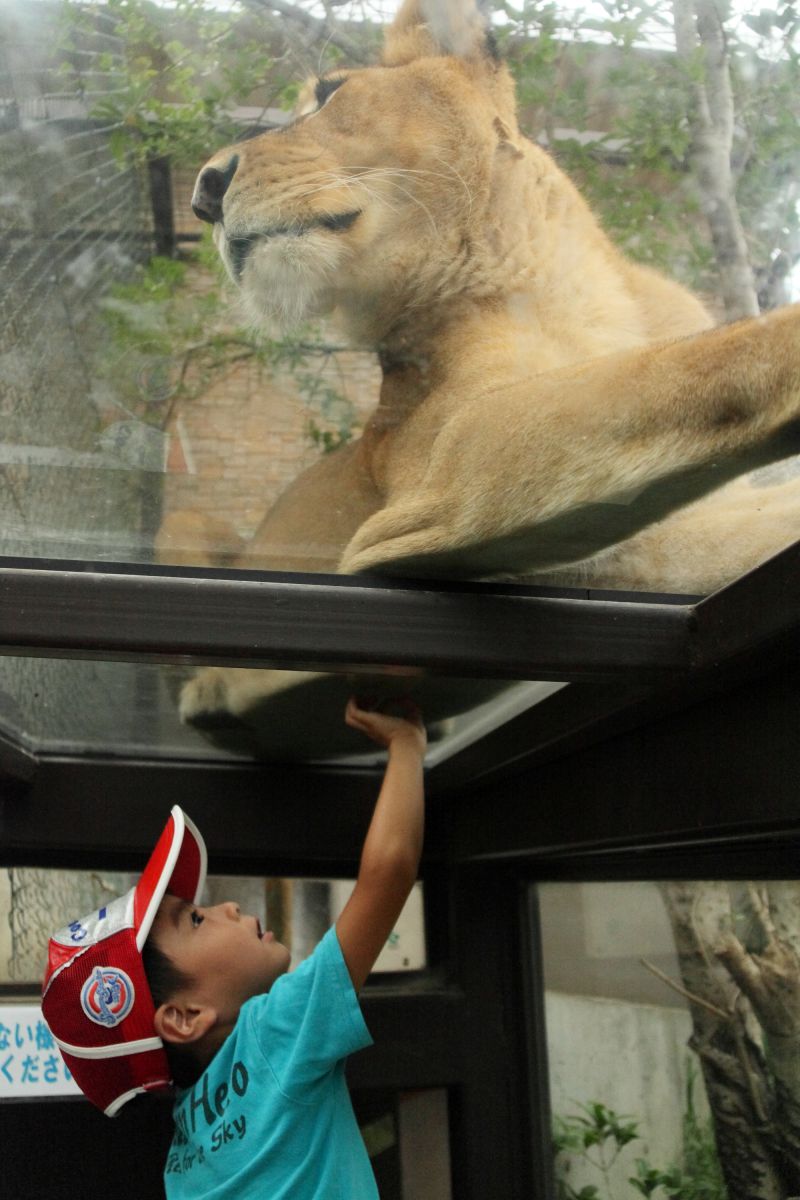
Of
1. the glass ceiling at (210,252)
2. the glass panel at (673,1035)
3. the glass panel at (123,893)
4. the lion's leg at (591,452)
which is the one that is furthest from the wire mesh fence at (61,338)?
the glass panel at (123,893)

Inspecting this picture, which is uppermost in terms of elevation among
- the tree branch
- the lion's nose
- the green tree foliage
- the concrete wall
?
the tree branch

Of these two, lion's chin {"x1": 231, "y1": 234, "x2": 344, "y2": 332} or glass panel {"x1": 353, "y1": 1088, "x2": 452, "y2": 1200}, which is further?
glass panel {"x1": 353, "y1": 1088, "x2": 452, "y2": 1200}

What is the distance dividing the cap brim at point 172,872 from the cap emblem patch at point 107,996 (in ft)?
0.23

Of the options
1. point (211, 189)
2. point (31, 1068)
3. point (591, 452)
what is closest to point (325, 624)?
point (591, 452)

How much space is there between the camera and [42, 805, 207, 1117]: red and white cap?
2062mm

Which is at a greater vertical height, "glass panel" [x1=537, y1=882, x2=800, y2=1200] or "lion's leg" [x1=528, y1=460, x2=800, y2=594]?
"lion's leg" [x1=528, y1=460, x2=800, y2=594]

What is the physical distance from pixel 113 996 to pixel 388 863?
59 centimetres

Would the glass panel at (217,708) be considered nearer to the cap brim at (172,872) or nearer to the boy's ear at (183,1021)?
the cap brim at (172,872)

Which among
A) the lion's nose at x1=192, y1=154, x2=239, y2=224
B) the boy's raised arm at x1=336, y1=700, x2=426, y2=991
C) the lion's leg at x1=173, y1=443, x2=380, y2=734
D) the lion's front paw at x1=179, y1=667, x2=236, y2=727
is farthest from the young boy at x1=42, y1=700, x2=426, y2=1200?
the lion's nose at x1=192, y1=154, x2=239, y2=224

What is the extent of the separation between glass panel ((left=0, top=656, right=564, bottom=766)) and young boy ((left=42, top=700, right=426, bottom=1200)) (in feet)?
0.48

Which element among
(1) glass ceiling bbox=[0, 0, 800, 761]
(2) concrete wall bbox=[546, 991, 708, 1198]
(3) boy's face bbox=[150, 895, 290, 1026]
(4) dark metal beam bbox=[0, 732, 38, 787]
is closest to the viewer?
(1) glass ceiling bbox=[0, 0, 800, 761]

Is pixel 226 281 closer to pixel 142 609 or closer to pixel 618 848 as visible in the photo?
pixel 142 609

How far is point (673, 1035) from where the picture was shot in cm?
298

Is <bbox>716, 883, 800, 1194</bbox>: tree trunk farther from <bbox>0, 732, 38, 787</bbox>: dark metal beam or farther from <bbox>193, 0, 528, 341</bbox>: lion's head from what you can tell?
<bbox>0, 732, 38, 787</bbox>: dark metal beam
